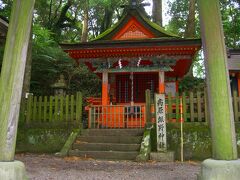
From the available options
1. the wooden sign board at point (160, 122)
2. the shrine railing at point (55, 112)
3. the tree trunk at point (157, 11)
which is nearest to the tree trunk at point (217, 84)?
the wooden sign board at point (160, 122)

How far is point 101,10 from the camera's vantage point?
31875 mm

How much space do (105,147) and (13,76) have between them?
6.17 metres

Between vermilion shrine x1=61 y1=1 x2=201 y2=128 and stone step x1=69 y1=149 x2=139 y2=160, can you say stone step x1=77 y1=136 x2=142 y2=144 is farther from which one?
vermilion shrine x1=61 y1=1 x2=201 y2=128

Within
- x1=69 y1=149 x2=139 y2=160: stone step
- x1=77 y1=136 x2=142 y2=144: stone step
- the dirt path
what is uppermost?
x1=77 y1=136 x2=142 y2=144: stone step

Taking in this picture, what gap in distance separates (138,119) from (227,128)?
892cm

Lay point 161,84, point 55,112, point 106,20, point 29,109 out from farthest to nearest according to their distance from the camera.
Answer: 1. point 106,20
2. point 161,84
3. point 29,109
4. point 55,112

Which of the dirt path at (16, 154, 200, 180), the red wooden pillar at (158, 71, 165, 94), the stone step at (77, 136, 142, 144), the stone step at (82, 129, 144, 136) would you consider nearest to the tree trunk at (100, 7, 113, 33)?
the red wooden pillar at (158, 71, 165, 94)

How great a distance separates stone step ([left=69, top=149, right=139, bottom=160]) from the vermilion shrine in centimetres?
258

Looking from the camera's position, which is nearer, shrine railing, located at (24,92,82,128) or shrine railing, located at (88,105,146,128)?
shrine railing, located at (24,92,82,128)

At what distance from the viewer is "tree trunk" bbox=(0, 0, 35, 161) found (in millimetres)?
4250

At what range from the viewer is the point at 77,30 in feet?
107

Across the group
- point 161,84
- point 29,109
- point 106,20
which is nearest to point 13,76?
point 29,109

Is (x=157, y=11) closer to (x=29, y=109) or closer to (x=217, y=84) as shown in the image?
(x=29, y=109)

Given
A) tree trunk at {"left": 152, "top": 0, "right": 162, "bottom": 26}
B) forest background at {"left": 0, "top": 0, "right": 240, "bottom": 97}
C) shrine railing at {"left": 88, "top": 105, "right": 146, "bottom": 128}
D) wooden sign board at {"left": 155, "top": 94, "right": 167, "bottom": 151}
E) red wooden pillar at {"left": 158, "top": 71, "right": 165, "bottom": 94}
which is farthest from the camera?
tree trunk at {"left": 152, "top": 0, "right": 162, "bottom": 26}
